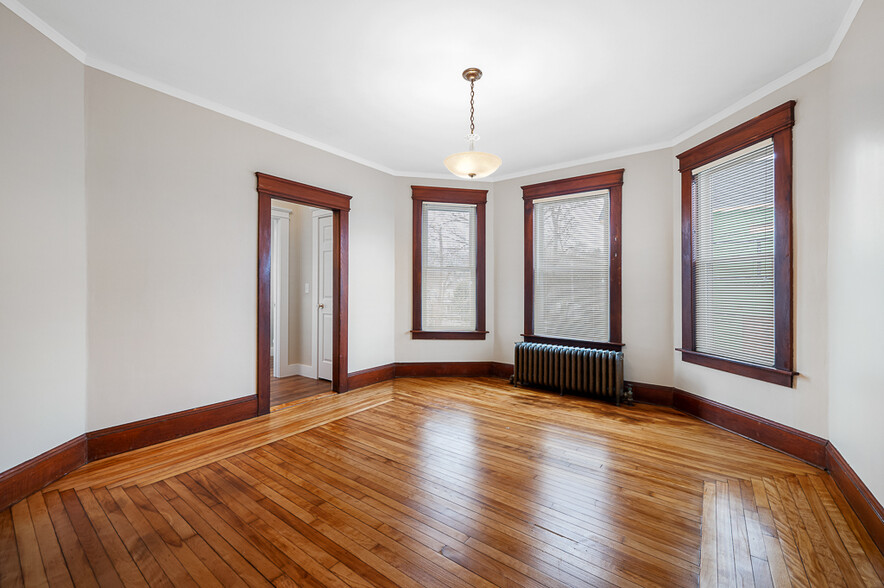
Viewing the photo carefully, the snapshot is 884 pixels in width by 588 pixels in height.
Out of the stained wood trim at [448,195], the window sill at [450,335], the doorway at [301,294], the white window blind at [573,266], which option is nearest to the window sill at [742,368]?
the white window blind at [573,266]

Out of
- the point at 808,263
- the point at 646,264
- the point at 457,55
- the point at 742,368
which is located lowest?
the point at 742,368

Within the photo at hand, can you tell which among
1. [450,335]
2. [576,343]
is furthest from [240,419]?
[576,343]

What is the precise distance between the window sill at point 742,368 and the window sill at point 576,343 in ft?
2.30

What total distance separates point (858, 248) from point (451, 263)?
407 cm

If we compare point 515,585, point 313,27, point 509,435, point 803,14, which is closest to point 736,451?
point 509,435

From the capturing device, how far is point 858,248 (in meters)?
2.29

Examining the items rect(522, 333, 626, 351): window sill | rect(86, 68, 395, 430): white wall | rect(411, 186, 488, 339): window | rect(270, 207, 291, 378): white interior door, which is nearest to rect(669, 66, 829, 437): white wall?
rect(522, 333, 626, 351): window sill

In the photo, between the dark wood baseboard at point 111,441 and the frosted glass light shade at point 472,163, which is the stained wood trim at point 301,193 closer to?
the frosted glass light shade at point 472,163

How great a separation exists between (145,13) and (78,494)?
9.89 feet

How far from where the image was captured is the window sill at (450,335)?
18.1ft

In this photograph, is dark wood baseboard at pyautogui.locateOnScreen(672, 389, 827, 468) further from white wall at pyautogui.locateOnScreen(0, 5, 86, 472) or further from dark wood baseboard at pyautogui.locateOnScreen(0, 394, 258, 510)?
white wall at pyautogui.locateOnScreen(0, 5, 86, 472)

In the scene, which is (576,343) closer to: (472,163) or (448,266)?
(448,266)

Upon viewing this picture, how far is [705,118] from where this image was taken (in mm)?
3746

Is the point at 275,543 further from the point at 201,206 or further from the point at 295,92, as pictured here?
the point at 295,92
